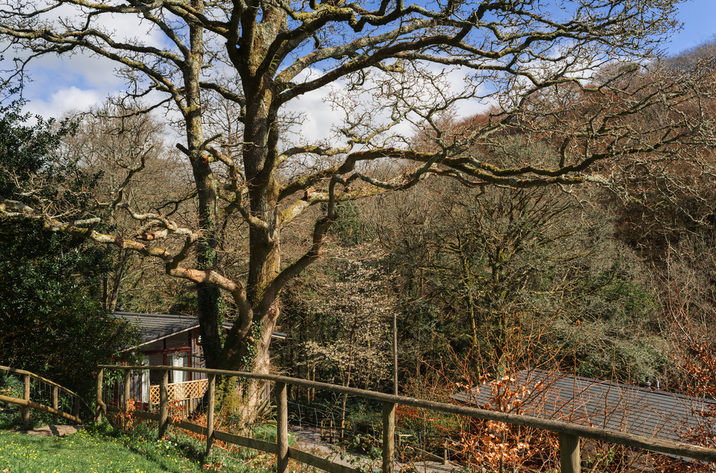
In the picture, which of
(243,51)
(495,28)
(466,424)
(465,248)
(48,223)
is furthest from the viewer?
(465,248)

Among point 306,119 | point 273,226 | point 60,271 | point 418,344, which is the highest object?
point 306,119

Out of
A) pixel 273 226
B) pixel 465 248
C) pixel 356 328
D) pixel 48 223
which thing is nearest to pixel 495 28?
pixel 273 226

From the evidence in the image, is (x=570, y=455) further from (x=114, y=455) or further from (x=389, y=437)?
(x=114, y=455)

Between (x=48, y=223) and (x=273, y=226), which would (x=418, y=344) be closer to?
(x=273, y=226)

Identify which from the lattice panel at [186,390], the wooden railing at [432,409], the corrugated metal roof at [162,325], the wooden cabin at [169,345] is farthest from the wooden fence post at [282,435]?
the corrugated metal roof at [162,325]

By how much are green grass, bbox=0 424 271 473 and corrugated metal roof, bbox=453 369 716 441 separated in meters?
2.81

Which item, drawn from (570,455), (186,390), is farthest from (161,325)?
(570,455)

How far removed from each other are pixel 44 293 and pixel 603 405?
11635mm

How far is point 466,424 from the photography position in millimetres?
5703

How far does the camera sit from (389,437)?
377 centimetres

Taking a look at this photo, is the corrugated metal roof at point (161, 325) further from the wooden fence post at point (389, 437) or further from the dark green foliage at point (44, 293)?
the wooden fence post at point (389, 437)

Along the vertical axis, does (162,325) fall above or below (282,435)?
above

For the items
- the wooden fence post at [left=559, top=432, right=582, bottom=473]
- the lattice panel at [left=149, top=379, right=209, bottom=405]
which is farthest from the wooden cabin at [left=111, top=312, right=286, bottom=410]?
the wooden fence post at [left=559, top=432, right=582, bottom=473]

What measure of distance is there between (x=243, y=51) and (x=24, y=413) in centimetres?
817
